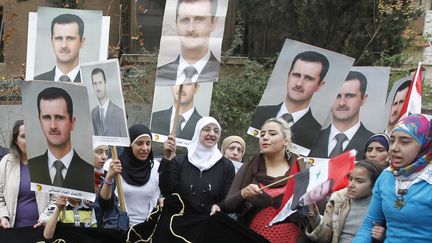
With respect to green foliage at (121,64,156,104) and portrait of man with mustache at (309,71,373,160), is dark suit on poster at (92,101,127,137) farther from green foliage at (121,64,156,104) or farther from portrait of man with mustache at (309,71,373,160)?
green foliage at (121,64,156,104)

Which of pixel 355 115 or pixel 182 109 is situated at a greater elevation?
pixel 355 115

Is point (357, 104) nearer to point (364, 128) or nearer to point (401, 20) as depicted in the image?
point (364, 128)

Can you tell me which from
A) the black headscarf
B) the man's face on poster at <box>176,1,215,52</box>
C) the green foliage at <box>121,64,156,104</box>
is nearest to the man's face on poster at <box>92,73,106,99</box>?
the black headscarf

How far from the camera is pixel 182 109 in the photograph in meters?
5.62

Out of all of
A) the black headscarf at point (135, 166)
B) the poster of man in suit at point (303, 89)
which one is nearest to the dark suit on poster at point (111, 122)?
the black headscarf at point (135, 166)

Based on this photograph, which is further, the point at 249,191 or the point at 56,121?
the point at 56,121

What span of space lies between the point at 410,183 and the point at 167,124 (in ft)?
9.17

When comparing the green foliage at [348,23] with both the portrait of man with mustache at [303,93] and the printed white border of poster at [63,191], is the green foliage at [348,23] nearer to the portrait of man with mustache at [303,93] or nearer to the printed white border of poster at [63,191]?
the portrait of man with mustache at [303,93]

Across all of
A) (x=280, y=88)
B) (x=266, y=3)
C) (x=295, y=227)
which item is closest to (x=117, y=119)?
(x=280, y=88)

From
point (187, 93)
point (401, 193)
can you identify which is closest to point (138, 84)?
point (187, 93)

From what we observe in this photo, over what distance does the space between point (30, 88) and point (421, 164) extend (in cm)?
275

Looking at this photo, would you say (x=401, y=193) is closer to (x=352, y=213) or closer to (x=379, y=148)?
(x=352, y=213)

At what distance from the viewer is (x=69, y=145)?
174 inches

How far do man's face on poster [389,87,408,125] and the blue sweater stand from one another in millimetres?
Result: 1817
